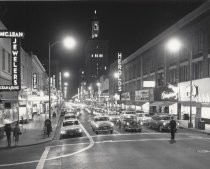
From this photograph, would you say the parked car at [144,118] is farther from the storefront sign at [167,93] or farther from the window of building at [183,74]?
the storefront sign at [167,93]

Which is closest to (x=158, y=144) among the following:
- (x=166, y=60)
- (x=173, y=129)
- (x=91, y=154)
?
(x=173, y=129)

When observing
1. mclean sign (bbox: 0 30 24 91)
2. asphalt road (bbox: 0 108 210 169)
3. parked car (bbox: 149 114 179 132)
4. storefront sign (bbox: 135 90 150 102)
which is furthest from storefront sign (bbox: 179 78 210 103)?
storefront sign (bbox: 135 90 150 102)

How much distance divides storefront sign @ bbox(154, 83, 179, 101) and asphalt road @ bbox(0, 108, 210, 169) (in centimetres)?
2831

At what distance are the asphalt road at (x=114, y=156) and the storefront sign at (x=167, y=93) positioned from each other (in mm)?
28311

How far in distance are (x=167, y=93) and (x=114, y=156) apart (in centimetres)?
3740

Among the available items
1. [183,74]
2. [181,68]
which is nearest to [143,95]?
[181,68]

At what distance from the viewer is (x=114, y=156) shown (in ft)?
59.8

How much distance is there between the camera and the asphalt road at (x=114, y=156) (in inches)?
625

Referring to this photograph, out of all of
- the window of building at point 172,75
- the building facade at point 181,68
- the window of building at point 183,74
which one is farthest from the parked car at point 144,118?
the window of building at point 172,75

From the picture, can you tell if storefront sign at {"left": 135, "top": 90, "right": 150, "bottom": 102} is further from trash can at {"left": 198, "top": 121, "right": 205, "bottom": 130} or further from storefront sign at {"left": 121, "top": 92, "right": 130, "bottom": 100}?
trash can at {"left": 198, "top": 121, "right": 205, "bottom": 130}

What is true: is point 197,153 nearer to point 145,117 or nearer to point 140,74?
point 145,117

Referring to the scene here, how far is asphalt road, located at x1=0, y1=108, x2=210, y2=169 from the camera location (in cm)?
1587

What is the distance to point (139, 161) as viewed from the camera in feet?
54.6

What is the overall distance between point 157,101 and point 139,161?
148 feet
